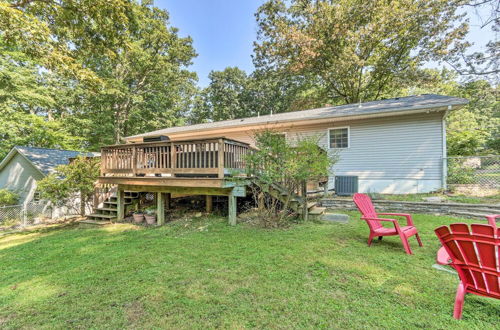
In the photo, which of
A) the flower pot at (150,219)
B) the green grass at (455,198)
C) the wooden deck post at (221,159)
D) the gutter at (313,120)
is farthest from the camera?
the gutter at (313,120)

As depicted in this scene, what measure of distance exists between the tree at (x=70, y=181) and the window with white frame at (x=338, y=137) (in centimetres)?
919

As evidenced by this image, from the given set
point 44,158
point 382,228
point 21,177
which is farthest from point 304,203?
point 21,177

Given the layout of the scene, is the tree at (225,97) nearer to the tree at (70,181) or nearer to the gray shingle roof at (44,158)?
the gray shingle roof at (44,158)

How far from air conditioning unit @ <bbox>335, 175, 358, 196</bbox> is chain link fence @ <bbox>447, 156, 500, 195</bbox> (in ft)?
9.84

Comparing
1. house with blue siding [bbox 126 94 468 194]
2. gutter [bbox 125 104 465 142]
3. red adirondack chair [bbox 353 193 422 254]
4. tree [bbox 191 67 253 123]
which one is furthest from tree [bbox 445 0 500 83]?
tree [bbox 191 67 253 123]

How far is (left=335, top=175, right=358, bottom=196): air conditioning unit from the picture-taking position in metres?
8.68

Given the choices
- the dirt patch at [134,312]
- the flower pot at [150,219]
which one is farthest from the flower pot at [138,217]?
the dirt patch at [134,312]

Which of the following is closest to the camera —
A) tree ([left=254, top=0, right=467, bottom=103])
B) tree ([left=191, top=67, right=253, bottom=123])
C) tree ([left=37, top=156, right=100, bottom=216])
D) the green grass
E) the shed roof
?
the green grass

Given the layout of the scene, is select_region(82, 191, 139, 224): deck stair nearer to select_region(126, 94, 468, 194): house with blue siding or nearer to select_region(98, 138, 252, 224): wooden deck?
select_region(98, 138, 252, 224): wooden deck

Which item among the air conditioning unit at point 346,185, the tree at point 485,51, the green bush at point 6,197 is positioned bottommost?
the green bush at point 6,197

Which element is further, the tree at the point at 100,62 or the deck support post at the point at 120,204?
the tree at the point at 100,62

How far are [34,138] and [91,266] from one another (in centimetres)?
1553

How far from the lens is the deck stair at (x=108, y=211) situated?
6.77 metres

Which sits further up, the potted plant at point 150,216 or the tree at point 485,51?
the tree at point 485,51
